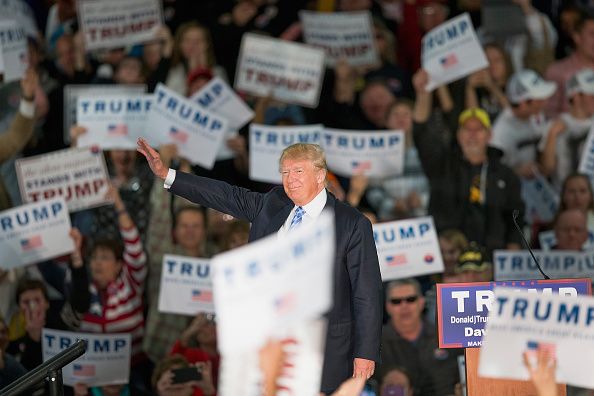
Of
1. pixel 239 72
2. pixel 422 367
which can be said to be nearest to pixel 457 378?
pixel 422 367

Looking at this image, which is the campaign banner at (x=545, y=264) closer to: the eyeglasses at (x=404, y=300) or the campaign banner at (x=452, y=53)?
the eyeglasses at (x=404, y=300)

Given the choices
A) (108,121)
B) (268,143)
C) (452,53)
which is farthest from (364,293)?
(452,53)

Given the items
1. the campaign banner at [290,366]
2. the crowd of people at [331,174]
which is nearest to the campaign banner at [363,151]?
the crowd of people at [331,174]

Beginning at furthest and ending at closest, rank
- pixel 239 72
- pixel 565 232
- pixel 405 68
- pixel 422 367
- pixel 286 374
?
1. pixel 405 68
2. pixel 239 72
3. pixel 565 232
4. pixel 422 367
5. pixel 286 374

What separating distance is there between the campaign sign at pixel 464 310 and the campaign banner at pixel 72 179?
3.01m

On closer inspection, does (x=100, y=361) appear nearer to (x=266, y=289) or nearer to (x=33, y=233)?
(x=33, y=233)

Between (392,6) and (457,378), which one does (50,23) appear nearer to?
(392,6)

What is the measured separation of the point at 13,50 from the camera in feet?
26.3

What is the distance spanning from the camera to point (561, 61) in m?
8.71

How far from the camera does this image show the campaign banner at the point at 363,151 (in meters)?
7.88

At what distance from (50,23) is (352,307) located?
4.63 metres

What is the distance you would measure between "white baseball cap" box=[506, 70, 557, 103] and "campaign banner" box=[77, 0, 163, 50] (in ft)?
7.39

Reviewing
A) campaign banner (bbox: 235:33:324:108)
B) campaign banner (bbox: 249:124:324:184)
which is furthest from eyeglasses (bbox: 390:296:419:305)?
campaign banner (bbox: 235:33:324:108)

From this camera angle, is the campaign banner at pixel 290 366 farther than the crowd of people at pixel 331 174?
No
